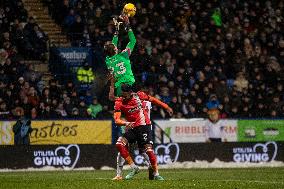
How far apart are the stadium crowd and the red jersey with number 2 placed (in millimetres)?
9065

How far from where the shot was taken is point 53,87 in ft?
92.9

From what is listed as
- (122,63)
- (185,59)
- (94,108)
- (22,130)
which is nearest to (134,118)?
(122,63)

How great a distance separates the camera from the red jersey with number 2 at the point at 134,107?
18266 mm

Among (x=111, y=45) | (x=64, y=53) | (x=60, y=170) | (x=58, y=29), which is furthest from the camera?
(x=58, y=29)

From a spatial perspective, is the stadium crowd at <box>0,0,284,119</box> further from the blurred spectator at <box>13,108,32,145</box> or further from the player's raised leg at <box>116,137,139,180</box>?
the player's raised leg at <box>116,137,139,180</box>

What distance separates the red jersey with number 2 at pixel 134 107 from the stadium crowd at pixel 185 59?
907cm

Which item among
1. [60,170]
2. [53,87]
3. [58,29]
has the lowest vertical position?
[60,170]

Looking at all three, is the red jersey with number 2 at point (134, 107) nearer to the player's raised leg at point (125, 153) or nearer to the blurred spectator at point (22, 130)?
the player's raised leg at point (125, 153)

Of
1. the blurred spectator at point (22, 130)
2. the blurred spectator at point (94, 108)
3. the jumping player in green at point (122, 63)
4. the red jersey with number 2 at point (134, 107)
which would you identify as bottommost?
the blurred spectator at point (22, 130)

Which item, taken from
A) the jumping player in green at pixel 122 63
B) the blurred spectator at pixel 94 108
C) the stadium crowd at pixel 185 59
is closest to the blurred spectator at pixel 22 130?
the stadium crowd at pixel 185 59

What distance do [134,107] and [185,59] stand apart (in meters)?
12.7

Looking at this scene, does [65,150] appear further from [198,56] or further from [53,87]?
[198,56]

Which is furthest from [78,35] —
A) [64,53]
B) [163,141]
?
[163,141]

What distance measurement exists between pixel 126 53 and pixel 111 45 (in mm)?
459
